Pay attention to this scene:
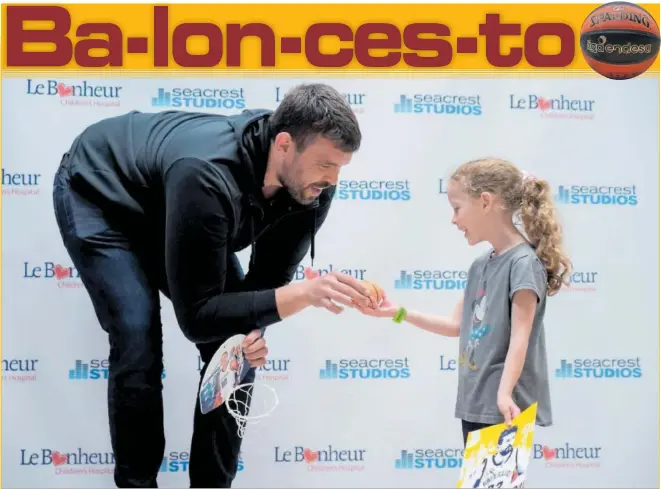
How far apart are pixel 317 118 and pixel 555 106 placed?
3.99 feet

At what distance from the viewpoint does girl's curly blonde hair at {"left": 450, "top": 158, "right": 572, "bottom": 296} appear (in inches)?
75.9

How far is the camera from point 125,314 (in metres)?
1.99

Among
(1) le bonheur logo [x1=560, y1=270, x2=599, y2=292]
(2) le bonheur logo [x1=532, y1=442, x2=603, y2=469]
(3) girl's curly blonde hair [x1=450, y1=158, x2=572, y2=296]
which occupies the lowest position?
(2) le bonheur logo [x1=532, y1=442, x2=603, y2=469]

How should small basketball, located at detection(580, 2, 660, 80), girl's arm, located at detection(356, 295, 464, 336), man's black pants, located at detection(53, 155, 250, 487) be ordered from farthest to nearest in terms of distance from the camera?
small basketball, located at detection(580, 2, 660, 80), girl's arm, located at detection(356, 295, 464, 336), man's black pants, located at detection(53, 155, 250, 487)

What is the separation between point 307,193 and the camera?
1972mm

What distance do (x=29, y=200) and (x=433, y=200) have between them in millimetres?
1356

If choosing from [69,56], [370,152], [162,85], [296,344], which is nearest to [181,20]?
[162,85]

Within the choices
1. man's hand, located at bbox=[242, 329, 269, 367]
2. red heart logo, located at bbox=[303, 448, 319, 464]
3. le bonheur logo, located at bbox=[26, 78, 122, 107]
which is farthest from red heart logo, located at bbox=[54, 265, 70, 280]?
red heart logo, located at bbox=[303, 448, 319, 464]

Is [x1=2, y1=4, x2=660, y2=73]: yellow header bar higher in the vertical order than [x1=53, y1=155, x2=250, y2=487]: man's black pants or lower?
higher

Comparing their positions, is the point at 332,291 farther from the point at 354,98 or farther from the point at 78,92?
the point at 78,92

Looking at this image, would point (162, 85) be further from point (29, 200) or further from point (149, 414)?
point (149, 414)

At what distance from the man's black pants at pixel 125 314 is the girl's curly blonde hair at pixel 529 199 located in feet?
2.79

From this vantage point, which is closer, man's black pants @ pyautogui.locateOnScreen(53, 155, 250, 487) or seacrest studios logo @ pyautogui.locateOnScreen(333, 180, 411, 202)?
man's black pants @ pyautogui.locateOnScreen(53, 155, 250, 487)

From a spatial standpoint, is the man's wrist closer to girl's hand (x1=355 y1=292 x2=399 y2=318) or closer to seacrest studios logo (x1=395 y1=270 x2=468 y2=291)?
girl's hand (x1=355 y1=292 x2=399 y2=318)
